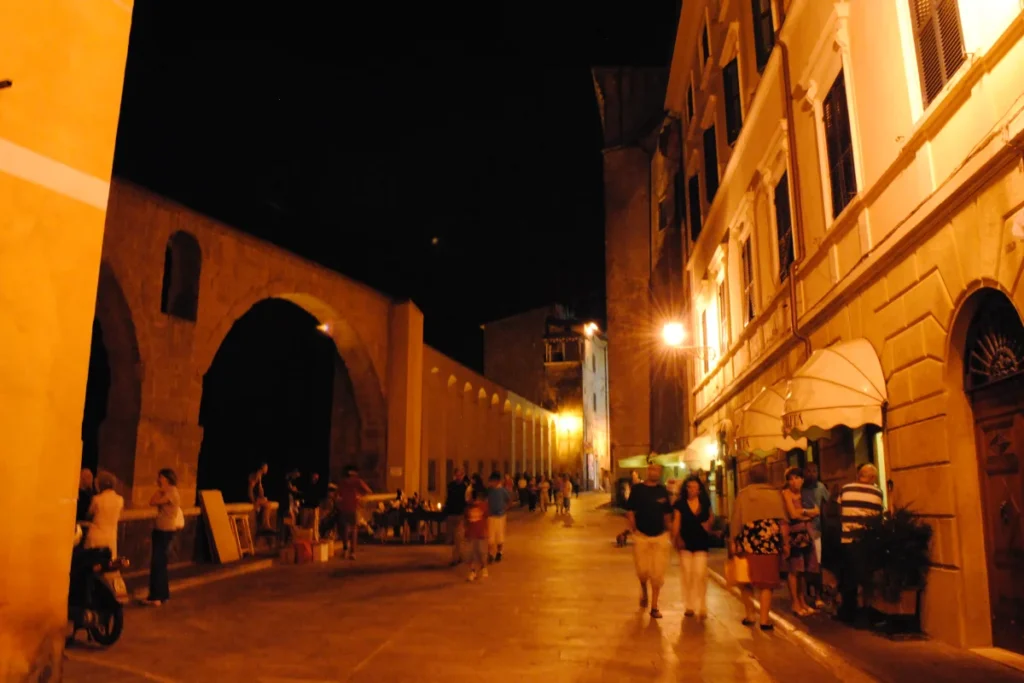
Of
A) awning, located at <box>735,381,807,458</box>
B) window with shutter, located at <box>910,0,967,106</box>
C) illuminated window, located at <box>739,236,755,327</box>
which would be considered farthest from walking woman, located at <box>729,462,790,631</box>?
illuminated window, located at <box>739,236,755,327</box>

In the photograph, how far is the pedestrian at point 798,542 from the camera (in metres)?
8.89

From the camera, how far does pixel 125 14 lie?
5027mm

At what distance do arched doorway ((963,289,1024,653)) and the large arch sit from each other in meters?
12.8

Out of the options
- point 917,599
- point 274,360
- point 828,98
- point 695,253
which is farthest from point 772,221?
point 274,360

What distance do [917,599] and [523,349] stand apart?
56.2m

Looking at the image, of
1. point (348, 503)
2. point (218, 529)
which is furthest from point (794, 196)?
point (218, 529)

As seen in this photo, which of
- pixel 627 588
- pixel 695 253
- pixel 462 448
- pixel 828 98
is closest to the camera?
pixel 828 98

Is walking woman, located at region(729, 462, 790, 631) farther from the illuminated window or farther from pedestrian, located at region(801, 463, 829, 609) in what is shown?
the illuminated window

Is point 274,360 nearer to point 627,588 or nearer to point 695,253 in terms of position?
point 695,253

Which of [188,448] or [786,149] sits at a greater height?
[786,149]

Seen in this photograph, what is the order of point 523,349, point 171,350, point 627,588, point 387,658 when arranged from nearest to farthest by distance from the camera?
point 387,658
point 627,588
point 171,350
point 523,349

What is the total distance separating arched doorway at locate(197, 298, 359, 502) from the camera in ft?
73.6

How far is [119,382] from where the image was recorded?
13828 millimetres

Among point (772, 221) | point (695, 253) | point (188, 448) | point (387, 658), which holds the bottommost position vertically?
point (387, 658)
